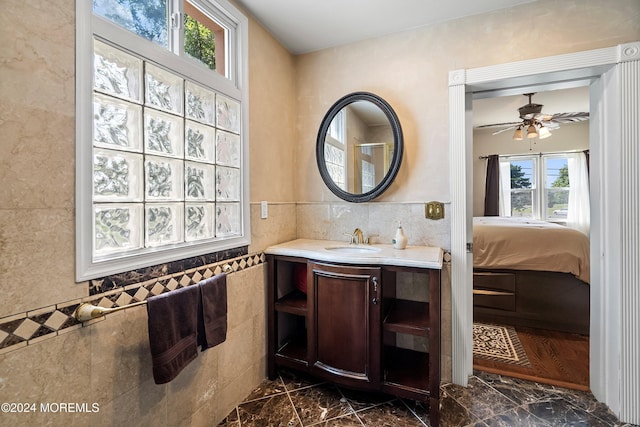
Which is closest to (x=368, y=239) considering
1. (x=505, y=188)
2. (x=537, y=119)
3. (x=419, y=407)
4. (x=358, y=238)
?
(x=358, y=238)

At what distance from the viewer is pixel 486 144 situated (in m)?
5.98

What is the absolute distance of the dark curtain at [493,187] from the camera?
5.80 meters

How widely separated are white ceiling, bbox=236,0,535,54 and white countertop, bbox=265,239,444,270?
5.01 feet

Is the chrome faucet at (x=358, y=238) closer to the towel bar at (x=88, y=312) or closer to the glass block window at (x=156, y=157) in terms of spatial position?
the glass block window at (x=156, y=157)

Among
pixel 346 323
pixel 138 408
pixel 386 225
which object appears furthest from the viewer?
pixel 386 225

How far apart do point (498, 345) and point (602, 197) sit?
144 centimetres

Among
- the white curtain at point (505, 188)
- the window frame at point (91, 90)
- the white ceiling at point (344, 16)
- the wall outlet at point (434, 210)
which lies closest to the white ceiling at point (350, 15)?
the white ceiling at point (344, 16)

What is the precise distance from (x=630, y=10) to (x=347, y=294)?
7.27 ft

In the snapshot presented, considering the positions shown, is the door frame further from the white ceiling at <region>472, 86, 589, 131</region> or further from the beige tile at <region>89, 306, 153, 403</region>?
the white ceiling at <region>472, 86, 589, 131</region>

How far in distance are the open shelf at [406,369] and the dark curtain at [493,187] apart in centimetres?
483

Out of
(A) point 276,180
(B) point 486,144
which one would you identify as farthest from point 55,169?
(B) point 486,144

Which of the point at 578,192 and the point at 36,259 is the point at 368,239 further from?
the point at 578,192

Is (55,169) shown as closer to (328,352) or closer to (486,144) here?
(328,352)

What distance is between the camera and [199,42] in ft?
5.20
